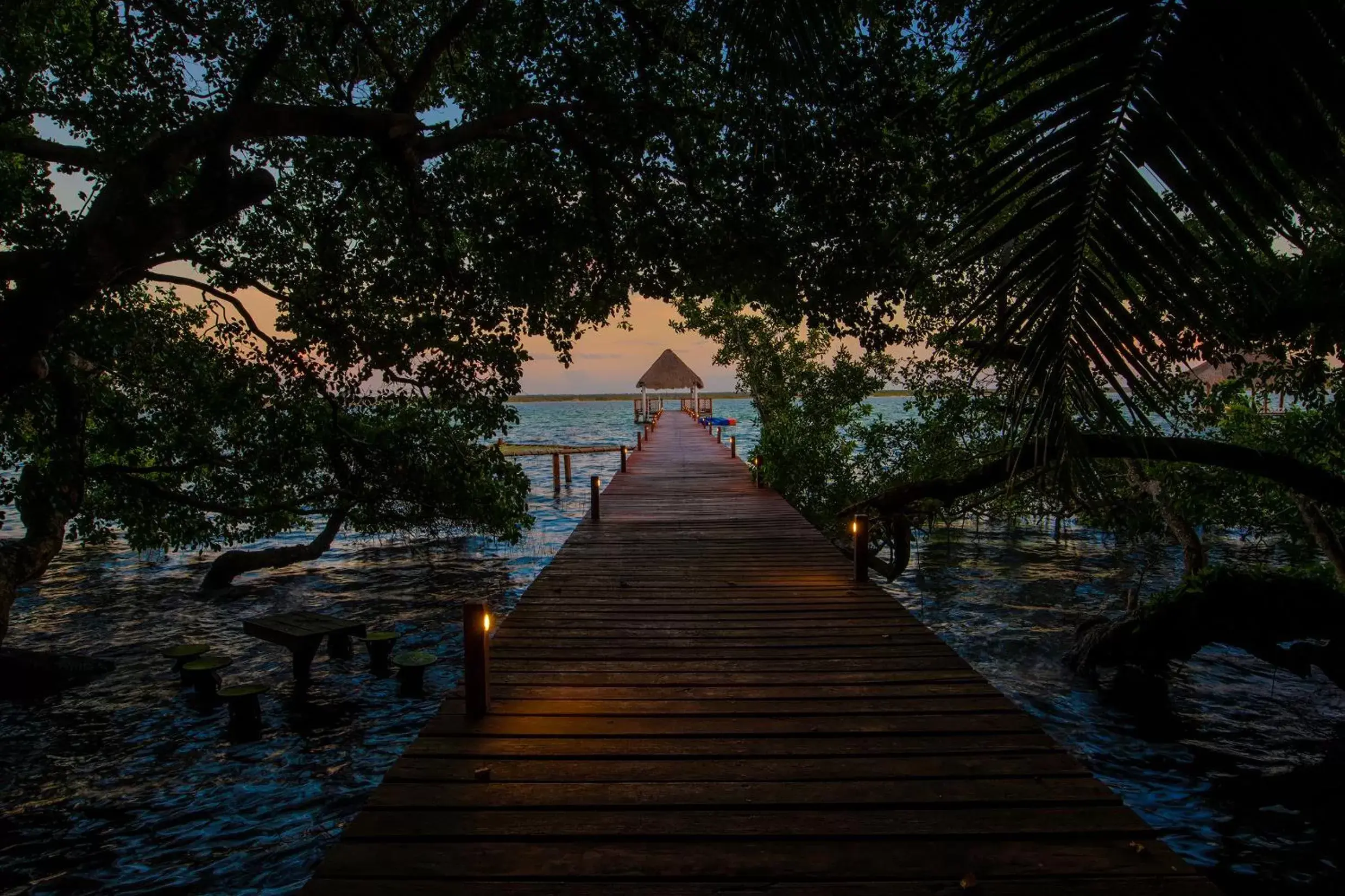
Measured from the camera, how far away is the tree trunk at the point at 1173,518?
1044 centimetres

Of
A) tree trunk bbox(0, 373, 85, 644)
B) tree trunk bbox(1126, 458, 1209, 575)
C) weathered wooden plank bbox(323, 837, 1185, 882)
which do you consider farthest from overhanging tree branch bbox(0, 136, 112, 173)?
tree trunk bbox(1126, 458, 1209, 575)

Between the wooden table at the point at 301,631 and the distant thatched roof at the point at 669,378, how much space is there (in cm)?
3598

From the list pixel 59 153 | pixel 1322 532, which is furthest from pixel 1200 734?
pixel 59 153

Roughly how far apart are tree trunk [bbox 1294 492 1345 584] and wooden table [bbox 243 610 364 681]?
38.5ft

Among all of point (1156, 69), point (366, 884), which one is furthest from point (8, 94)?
point (1156, 69)

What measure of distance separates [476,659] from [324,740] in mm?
5138

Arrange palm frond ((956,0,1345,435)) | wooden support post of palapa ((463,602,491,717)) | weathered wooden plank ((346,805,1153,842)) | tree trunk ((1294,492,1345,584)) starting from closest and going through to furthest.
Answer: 1. palm frond ((956,0,1345,435))
2. weathered wooden plank ((346,805,1153,842))
3. wooden support post of palapa ((463,602,491,717))
4. tree trunk ((1294,492,1345,584))

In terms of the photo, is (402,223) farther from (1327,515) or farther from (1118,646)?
(1327,515)

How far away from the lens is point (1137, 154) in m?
1.64

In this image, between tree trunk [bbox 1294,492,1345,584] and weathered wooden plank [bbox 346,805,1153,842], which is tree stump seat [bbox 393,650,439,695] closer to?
weathered wooden plank [bbox 346,805,1153,842]

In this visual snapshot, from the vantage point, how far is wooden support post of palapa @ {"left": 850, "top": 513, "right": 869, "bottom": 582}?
Answer: 24.8ft

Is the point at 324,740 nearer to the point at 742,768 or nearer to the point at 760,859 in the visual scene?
the point at 742,768

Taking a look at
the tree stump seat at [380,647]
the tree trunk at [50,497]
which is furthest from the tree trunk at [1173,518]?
the tree trunk at [50,497]

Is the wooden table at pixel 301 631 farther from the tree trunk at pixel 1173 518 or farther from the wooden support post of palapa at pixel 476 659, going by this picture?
the tree trunk at pixel 1173 518
